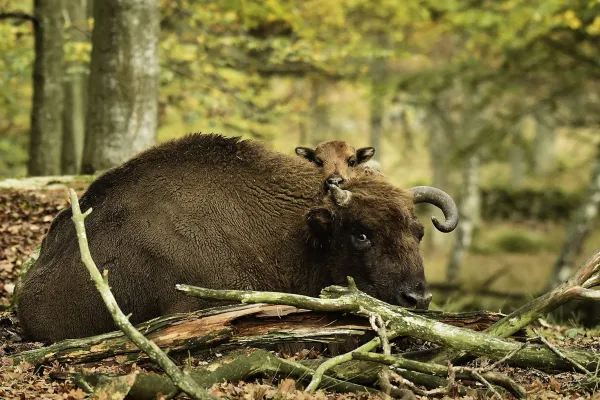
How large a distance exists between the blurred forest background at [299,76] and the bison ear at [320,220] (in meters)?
1.31

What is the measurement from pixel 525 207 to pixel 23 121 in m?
19.4

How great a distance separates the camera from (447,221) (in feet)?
23.5

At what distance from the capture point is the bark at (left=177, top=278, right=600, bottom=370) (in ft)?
17.5

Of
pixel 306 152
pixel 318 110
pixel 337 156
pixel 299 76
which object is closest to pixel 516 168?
pixel 318 110

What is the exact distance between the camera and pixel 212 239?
6.69 meters

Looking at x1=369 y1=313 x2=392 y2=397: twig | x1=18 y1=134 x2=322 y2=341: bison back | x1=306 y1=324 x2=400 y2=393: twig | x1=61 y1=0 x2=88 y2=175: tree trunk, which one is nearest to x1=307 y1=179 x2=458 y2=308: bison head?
x1=18 y1=134 x2=322 y2=341: bison back

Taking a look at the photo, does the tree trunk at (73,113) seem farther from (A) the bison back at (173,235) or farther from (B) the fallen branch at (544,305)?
(B) the fallen branch at (544,305)

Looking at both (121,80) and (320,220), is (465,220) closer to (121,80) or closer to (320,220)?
(121,80)

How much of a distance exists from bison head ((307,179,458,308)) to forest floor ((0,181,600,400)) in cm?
113

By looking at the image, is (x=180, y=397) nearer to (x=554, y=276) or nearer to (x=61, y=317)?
(x=61, y=317)

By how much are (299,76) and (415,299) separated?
16.4 m

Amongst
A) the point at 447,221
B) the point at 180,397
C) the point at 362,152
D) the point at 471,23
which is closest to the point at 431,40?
the point at 471,23

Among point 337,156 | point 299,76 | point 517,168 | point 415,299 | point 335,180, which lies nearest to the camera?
point 415,299

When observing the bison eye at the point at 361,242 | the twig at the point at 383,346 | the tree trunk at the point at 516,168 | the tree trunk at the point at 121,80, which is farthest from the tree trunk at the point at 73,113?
the tree trunk at the point at 516,168
